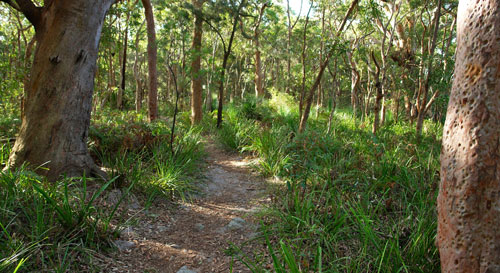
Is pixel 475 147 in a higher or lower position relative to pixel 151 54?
lower

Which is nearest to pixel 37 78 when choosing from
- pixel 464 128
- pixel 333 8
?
pixel 464 128

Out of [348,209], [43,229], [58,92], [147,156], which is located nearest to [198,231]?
[43,229]

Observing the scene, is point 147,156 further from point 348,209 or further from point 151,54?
point 151,54

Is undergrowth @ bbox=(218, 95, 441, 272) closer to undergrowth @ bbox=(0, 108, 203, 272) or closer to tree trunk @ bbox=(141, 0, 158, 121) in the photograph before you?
undergrowth @ bbox=(0, 108, 203, 272)

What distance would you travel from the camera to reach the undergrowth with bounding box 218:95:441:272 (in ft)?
8.36

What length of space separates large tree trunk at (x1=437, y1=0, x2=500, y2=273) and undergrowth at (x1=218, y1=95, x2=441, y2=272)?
0.64m

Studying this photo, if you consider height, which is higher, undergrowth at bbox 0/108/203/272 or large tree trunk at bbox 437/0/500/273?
large tree trunk at bbox 437/0/500/273

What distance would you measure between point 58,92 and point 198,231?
8.29 ft

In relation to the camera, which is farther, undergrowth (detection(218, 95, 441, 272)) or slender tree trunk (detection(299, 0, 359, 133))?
slender tree trunk (detection(299, 0, 359, 133))

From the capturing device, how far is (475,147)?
1712 millimetres

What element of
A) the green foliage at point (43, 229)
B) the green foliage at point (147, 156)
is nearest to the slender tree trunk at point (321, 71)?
the green foliage at point (147, 156)

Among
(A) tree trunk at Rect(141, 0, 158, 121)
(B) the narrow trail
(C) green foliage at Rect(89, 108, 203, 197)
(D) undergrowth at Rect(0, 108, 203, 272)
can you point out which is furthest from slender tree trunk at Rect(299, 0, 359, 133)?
(A) tree trunk at Rect(141, 0, 158, 121)

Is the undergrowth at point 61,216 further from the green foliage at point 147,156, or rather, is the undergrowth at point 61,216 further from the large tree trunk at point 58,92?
the large tree trunk at point 58,92

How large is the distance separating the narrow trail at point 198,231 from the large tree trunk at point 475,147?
173 cm
